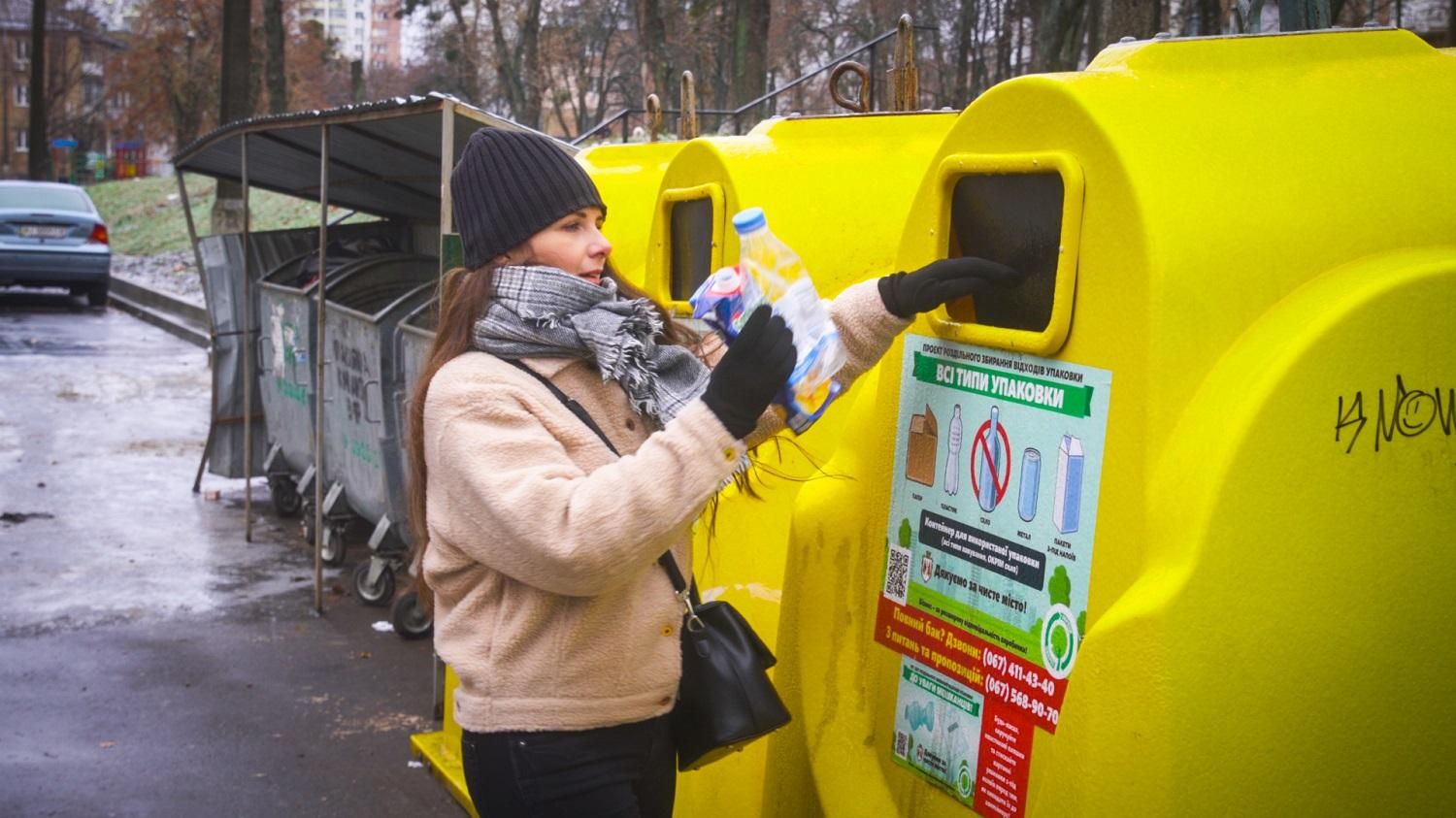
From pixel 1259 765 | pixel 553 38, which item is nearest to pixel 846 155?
pixel 1259 765

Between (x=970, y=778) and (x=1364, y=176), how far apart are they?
1128mm

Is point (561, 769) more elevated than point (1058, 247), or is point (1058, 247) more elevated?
point (1058, 247)

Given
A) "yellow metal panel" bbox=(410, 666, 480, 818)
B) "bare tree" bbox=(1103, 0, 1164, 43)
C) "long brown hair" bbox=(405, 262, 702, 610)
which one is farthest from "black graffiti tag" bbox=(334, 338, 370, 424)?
"long brown hair" bbox=(405, 262, 702, 610)

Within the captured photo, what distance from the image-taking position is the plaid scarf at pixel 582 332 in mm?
2248

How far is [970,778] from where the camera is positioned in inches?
96.3

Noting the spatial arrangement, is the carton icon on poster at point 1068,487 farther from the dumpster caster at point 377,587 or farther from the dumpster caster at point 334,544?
the dumpster caster at point 334,544

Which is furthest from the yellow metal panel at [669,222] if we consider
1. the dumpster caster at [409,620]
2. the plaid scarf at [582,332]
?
the dumpster caster at [409,620]

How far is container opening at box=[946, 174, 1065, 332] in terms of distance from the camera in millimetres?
2301

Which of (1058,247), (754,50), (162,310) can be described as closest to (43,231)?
(162,310)

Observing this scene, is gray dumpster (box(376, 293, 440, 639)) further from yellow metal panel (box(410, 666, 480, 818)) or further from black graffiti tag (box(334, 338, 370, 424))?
yellow metal panel (box(410, 666, 480, 818))

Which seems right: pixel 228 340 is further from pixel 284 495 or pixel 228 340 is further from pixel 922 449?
pixel 922 449

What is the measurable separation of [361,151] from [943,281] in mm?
5765

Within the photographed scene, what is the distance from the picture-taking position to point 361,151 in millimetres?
7566

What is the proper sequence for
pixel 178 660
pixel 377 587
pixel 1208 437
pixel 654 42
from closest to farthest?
pixel 1208 437 → pixel 178 660 → pixel 377 587 → pixel 654 42
